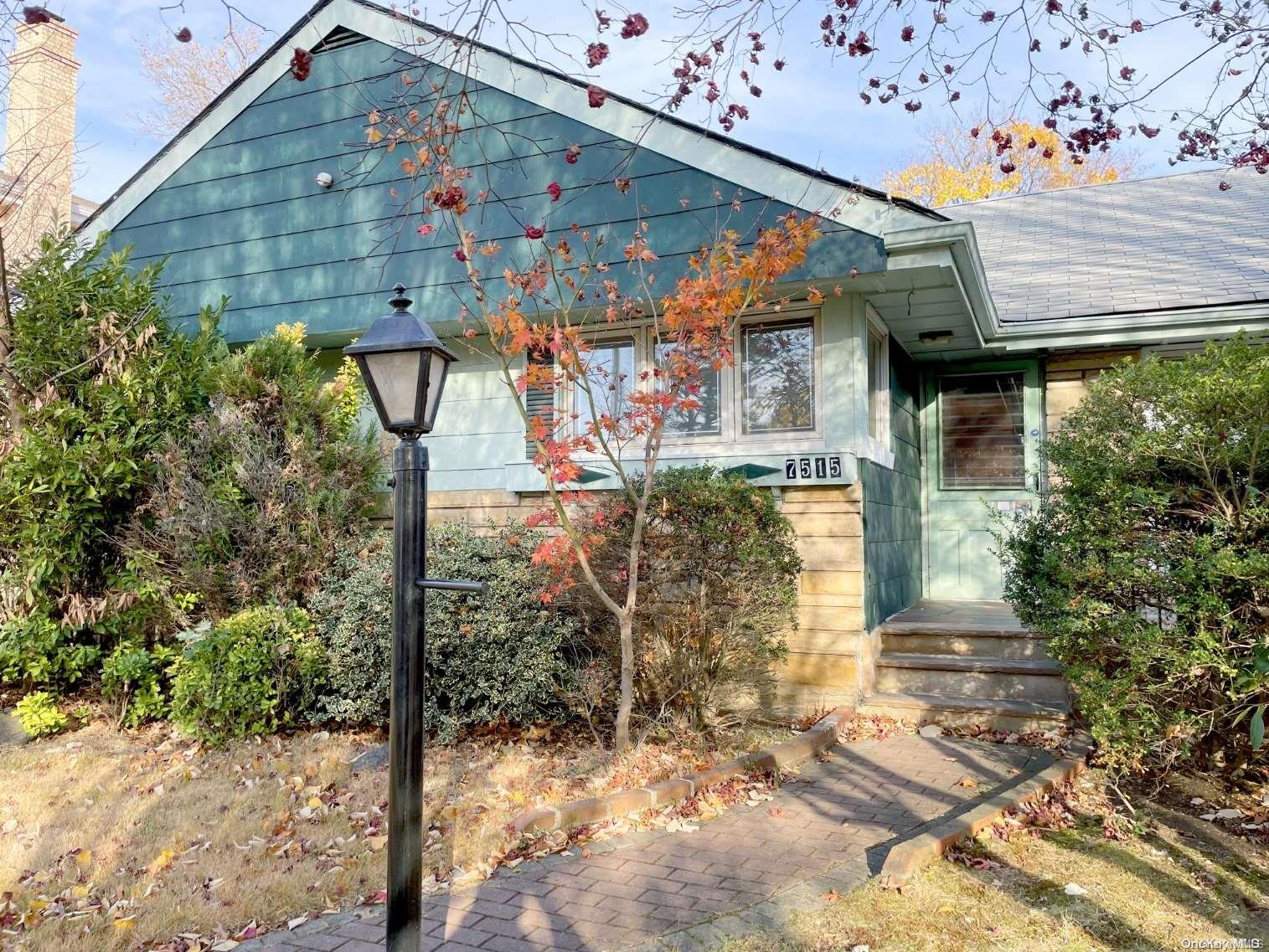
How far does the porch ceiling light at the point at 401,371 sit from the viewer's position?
309cm

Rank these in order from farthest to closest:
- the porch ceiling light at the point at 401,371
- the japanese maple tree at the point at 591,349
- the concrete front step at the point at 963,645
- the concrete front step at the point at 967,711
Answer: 1. the concrete front step at the point at 963,645
2. the concrete front step at the point at 967,711
3. the japanese maple tree at the point at 591,349
4. the porch ceiling light at the point at 401,371

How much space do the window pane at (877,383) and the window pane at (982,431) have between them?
2140 mm

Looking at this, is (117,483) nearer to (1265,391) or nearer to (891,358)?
(891,358)

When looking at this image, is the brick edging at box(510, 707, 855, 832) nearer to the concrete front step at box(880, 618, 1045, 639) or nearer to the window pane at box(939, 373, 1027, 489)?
the concrete front step at box(880, 618, 1045, 639)

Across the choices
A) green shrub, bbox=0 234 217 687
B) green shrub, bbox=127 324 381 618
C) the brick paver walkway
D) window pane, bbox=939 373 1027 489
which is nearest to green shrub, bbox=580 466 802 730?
the brick paver walkway

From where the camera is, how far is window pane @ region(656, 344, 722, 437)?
766 cm

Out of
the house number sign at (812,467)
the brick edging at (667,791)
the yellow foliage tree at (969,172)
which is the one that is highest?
the yellow foliage tree at (969,172)

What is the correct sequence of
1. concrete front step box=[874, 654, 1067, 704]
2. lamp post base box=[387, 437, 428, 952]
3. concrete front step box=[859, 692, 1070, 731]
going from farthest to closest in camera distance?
concrete front step box=[874, 654, 1067, 704] → concrete front step box=[859, 692, 1070, 731] → lamp post base box=[387, 437, 428, 952]

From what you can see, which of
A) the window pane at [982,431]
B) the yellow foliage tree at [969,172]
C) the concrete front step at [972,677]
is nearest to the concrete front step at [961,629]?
the concrete front step at [972,677]

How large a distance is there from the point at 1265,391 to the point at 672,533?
11.0 feet

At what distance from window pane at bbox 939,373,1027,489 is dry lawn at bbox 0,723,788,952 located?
4.69m

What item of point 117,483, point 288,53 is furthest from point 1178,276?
point 117,483

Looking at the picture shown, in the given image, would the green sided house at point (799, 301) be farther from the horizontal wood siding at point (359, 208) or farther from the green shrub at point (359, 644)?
the green shrub at point (359, 644)

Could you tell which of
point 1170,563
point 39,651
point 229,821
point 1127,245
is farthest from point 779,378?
point 39,651
